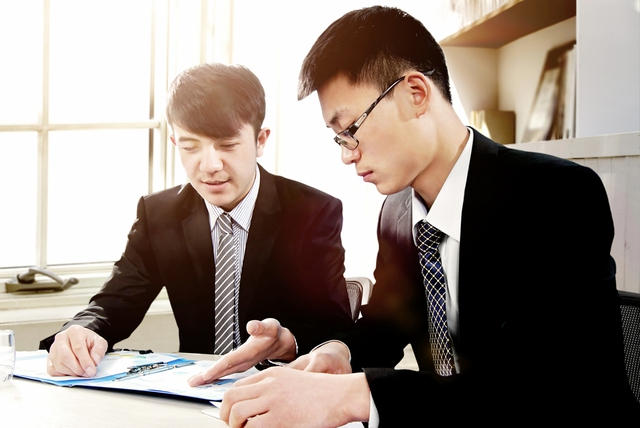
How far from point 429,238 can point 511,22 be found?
1.57m

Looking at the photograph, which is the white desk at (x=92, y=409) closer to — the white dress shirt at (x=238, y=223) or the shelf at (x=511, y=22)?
the white dress shirt at (x=238, y=223)

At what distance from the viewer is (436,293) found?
1246mm

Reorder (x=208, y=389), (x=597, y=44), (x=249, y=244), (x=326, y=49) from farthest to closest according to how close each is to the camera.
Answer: (x=597, y=44), (x=249, y=244), (x=326, y=49), (x=208, y=389)

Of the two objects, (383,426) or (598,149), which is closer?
(383,426)

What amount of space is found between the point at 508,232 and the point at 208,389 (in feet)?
2.03

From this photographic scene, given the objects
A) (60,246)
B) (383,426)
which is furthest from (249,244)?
(60,246)

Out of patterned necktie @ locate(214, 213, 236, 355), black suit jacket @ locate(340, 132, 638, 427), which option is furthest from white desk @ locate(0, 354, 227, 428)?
patterned necktie @ locate(214, 213, 236, 355)

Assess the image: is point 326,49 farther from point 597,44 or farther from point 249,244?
point 597,44

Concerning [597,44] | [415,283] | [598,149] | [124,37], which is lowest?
[415,283]

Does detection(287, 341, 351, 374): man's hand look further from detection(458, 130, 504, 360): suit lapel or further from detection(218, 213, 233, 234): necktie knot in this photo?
detection(218, 213, 233, 234): necktie knot

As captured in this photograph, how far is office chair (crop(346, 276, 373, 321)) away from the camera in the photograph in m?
1.65

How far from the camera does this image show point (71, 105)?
2693 mm

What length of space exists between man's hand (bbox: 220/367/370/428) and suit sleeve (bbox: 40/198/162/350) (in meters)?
0.70

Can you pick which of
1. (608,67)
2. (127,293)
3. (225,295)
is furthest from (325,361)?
(608,67)
